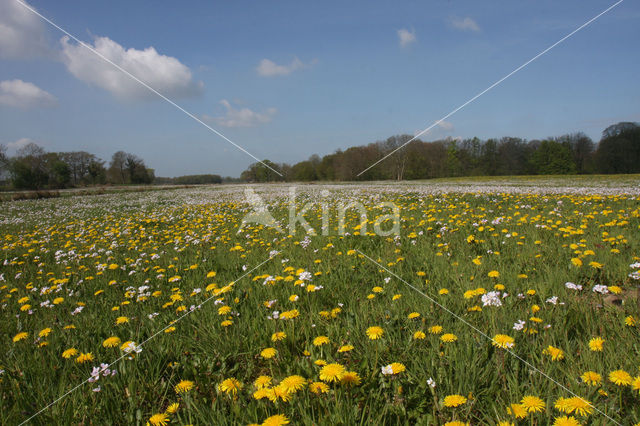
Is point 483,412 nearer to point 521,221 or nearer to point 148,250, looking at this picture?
point 521,221

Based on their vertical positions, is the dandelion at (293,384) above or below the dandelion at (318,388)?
above

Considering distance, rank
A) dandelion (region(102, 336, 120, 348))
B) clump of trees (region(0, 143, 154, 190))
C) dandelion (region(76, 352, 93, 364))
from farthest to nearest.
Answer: clump of trees (region(0, 143, 154, 190)), dandelion (region(102, 336, 120, 348)), dandelion (region(76, 352, 93, 364))

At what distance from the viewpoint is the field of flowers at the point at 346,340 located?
6.01 feet

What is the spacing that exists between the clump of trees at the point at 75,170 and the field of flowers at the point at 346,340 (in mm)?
62792

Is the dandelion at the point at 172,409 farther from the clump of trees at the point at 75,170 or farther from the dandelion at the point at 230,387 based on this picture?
the clump of trees at the point at 75,170

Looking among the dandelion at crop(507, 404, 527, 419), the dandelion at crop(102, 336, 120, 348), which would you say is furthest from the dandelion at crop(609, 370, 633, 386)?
the dandelion at crop(102, 336, 120, 348)

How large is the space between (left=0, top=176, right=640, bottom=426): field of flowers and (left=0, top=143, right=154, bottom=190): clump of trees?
206 ft

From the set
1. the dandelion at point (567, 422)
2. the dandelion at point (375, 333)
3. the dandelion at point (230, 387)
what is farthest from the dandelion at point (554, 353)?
the dandelion at point (230, 387)

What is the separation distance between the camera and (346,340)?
252 cm

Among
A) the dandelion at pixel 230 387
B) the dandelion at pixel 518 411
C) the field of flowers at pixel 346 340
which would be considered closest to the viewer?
the dandelion at pixel 518 411

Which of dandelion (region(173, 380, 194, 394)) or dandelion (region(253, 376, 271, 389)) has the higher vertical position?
dandelion (region(253, 376, 271, 389))

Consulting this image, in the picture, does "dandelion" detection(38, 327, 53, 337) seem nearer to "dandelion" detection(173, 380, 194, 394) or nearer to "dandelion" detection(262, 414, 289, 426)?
"dandelion" detection(173, 380, 194, 394)

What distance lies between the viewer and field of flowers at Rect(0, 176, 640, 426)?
183 centimetres

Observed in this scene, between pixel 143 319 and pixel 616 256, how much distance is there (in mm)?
5609
